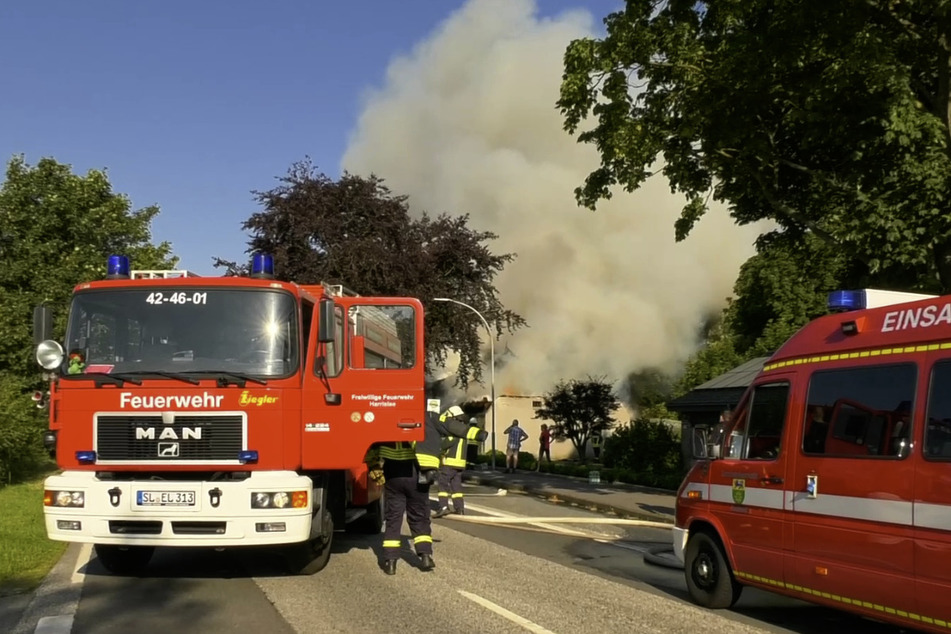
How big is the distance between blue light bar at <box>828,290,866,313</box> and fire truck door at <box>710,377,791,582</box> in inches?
28.0

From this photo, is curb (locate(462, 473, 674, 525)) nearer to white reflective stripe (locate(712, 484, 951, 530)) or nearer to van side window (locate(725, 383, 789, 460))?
van side window (locate(725, 383, 789, 460))

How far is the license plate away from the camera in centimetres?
802

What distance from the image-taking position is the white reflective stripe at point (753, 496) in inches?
276

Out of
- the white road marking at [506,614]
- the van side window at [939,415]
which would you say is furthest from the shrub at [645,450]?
the van side window at [939,415]

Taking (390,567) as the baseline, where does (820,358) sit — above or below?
above

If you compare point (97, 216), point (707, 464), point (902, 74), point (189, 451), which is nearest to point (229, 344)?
point (189, 451)

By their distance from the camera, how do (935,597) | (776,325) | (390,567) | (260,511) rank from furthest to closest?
(776,325) → (390,567) → (260,511) → (935,597)

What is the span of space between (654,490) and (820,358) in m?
15.9

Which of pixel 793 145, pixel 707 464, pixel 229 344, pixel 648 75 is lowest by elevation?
pixel 707 464

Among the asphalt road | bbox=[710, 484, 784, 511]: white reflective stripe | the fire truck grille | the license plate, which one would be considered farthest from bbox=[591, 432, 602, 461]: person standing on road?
the license plate

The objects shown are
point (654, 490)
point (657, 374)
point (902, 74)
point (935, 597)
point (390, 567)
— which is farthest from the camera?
point (657, 374)

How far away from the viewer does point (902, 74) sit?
12.1 m

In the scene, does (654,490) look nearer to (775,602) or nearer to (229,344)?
(775,602)

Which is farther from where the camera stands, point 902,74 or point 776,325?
point 776,325
